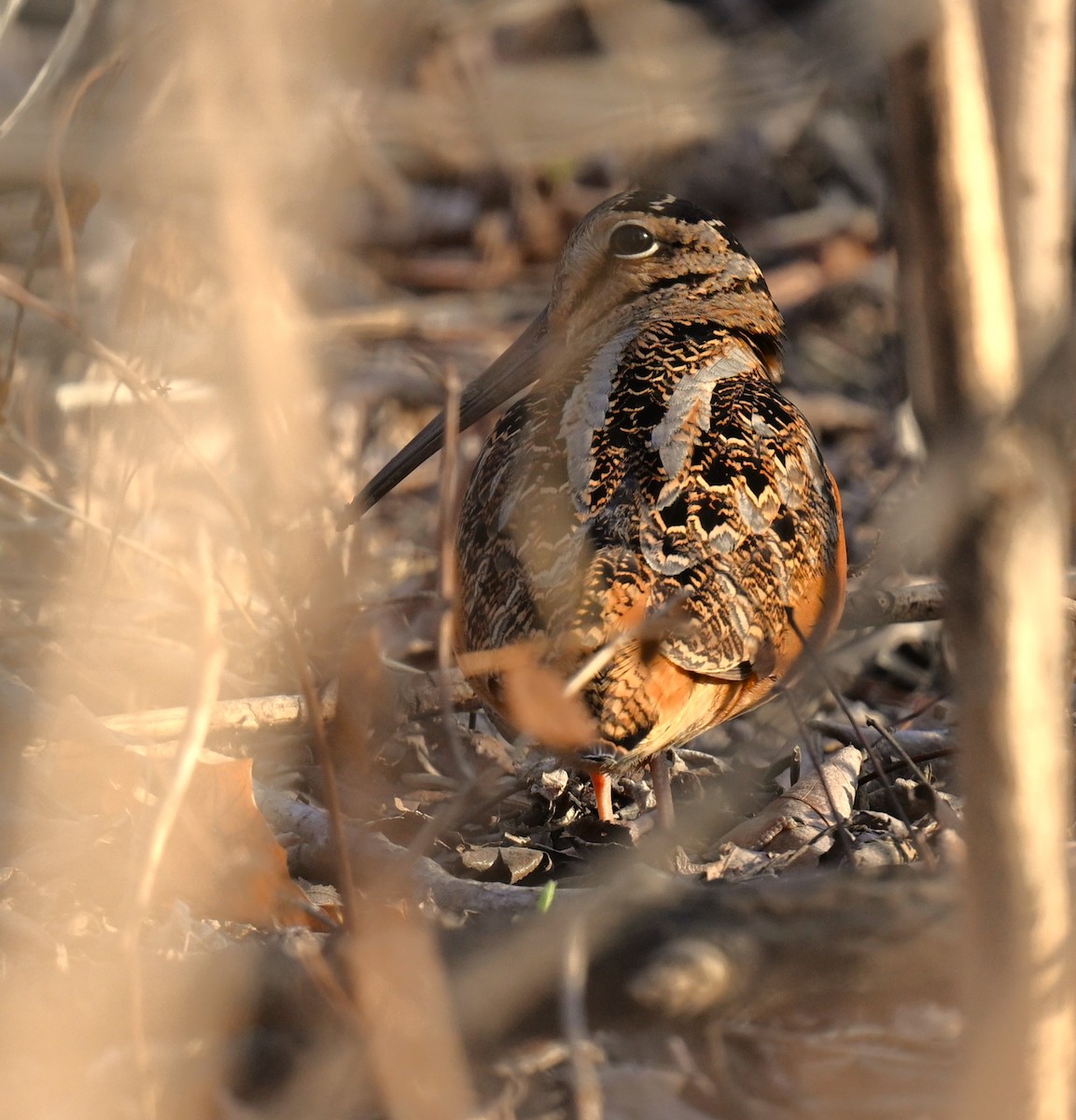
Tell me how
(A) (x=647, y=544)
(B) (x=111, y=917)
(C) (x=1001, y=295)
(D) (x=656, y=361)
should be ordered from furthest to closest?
1. (D) (x=656, y=361)
2. (A) (x=647, y=544)
3. (B) (x=111, y=917)
4. (C) (x=1001, y=295)

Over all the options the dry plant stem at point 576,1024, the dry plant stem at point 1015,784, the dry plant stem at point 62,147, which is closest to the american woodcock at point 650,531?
the dry plant stem at point 62,147

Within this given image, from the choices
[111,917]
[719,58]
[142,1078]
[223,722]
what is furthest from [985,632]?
[223,722]

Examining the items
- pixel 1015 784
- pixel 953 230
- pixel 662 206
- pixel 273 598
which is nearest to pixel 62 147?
pixel 273 598

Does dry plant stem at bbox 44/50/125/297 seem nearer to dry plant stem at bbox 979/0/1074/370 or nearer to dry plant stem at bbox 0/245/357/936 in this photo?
dry plant stem at bbox 0/245/357/936

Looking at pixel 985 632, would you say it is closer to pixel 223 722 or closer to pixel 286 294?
pixel 286 294

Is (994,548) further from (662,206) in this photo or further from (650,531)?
(662,206)

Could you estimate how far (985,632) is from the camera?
1540 mm

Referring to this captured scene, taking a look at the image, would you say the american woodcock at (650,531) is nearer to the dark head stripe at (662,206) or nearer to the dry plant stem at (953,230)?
the dark head stripe at (662,206)

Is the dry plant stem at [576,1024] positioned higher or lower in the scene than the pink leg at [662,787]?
higher

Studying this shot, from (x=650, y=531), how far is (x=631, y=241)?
1307 millimetres

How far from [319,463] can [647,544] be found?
708 millimetres

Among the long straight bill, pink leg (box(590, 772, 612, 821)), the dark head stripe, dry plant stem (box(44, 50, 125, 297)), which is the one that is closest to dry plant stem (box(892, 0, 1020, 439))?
dry plant stem (box(44, 50, 125, 297))

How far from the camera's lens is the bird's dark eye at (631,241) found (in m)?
4.03

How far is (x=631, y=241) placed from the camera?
13.2 feet
